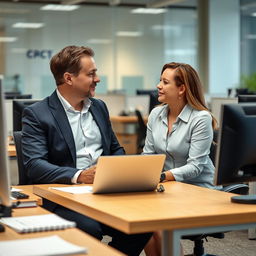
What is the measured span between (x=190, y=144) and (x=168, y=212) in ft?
4.15

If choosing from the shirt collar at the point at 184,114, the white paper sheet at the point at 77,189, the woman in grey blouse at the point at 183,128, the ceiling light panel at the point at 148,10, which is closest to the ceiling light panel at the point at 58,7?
the ceiling light panel at the point at 148,10

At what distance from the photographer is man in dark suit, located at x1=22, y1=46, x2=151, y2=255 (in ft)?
10.2

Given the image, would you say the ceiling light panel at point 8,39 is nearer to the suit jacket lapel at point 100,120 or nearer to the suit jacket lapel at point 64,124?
the suit jacket lapel at point 100,120

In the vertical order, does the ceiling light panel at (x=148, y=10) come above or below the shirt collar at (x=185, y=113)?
above

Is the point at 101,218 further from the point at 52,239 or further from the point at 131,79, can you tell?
the point at 131,79

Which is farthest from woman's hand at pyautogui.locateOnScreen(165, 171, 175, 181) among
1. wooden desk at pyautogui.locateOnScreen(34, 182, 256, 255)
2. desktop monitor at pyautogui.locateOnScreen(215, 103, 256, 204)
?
desktop monitor at pyautogui.locateOnScreen(215, 103, 256, 204)

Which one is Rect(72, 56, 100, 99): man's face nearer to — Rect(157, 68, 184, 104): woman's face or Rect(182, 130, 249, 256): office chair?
Rect(157, 68, 184, 104): woman's face

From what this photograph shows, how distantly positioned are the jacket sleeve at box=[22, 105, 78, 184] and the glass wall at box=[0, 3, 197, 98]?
10.2 metres

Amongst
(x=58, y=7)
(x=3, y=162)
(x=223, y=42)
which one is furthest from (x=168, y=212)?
(x=223, y=42)

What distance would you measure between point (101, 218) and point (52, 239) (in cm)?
37

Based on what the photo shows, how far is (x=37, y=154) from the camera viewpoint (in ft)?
10.7

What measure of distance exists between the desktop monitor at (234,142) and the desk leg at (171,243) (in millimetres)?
392

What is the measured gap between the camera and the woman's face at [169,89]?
360 centimetres

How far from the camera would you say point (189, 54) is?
48.8 ft
